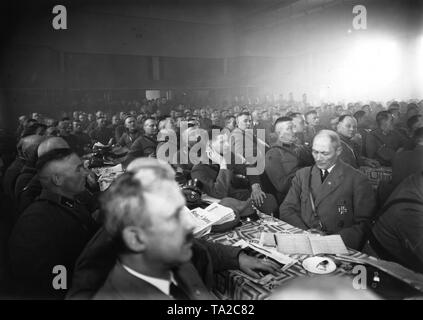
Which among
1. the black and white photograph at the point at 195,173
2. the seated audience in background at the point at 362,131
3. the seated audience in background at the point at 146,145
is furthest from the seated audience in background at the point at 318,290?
the seated audience in background at the point at 362,131

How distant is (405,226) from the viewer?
1.73 metres

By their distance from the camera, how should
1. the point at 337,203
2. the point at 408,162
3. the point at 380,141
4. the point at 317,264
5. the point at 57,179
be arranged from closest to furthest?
the point at 317,264 → the point at 57,179 → the point at 337,203 → the point at 408,162 → the point at 380,141

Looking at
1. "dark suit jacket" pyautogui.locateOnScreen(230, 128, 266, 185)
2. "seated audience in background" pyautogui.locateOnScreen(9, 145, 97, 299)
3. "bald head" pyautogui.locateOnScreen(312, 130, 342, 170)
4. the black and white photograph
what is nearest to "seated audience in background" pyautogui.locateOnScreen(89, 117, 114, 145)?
the black and white photograph

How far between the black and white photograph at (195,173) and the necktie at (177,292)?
0.02m

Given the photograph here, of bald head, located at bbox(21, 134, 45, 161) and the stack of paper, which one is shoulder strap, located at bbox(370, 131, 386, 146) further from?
bald head, located at bbox(21, 134, 45, 161)

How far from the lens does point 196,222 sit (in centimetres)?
170

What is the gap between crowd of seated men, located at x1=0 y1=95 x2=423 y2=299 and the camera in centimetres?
103

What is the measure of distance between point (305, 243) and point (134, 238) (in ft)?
3.04

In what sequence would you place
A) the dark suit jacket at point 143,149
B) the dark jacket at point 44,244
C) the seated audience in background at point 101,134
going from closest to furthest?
the dark jacket at point 44,244
the dark suit jacket at point 143,149
the seated audience in background at point 101,134

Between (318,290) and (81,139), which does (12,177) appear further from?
(318,290)

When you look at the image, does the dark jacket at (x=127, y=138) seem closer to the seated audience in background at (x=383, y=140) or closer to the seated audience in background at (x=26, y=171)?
the seated audience in background at (x=26, y=171)

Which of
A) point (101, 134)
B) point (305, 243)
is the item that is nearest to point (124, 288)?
point (305, 243)

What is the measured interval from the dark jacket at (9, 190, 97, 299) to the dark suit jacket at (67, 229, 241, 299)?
12.3 inches

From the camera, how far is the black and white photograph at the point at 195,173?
1.09m
